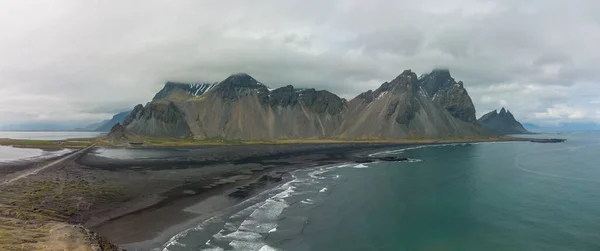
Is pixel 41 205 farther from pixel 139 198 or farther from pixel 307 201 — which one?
pixel 307 201

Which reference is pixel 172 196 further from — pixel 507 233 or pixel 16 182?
pixel 507 233

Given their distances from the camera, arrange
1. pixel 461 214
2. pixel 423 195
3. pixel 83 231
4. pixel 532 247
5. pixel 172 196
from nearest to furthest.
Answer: pixel 83 231, pixel 532 247, pixel 461 214, pixel 172 196, pixel 423 195

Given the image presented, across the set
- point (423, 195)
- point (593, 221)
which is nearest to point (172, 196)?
point (423, 195)

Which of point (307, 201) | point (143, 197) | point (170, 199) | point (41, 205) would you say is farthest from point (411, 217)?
point (41, 205)

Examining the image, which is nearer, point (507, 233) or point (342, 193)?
point (507, 233)

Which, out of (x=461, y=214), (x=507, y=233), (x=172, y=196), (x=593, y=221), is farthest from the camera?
(x=172, y=196)

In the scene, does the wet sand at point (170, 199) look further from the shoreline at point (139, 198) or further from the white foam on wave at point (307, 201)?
the white foam on wave at point (307, 201)

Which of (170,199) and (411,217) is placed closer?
(411,217)

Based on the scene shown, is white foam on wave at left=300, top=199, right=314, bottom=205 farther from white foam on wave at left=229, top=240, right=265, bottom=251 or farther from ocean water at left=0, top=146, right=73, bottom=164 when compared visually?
ocean water at left=0, top=146, right=73, bottom=164
